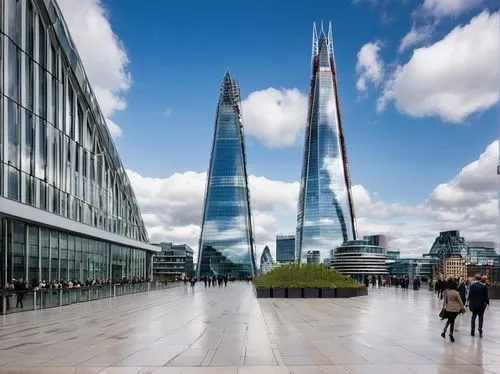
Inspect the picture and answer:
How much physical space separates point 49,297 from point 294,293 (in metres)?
17.4

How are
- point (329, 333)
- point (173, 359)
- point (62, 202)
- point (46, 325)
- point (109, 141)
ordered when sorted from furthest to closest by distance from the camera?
point (109, 141), point (62, 202), point (46, 325), point (329, 333), point (173, 359)

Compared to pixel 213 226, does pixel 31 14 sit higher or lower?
higher

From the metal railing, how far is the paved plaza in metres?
2.55

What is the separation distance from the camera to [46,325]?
71.1ft

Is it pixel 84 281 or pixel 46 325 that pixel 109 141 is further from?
pixel 46 325

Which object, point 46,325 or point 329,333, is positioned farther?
point 46,325

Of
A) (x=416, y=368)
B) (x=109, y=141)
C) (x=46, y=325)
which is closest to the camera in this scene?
(x=416, y=368)

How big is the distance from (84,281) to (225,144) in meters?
138

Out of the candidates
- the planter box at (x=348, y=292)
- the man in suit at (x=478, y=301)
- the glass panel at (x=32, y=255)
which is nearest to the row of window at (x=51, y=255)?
the glass panel at (x=32, y=255)

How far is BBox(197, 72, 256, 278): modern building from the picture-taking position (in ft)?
606

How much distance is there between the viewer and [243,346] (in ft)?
50.6

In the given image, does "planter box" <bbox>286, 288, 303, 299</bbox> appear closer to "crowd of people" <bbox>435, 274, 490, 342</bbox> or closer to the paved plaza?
the paved plaza

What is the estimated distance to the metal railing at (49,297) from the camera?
2730 centimetres

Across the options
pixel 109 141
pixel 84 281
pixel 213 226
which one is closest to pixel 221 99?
pixel 213 226
